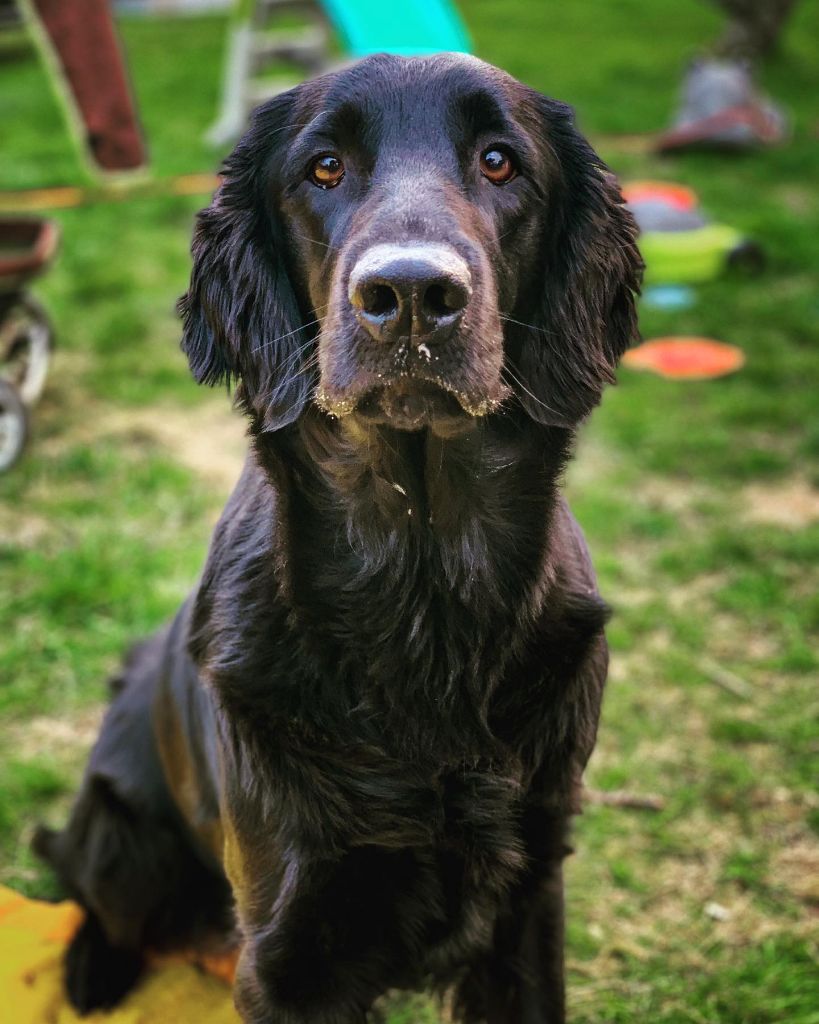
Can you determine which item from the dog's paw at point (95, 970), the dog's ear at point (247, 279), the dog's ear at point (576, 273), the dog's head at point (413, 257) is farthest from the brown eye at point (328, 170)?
the dog's paw at point (95, 970)

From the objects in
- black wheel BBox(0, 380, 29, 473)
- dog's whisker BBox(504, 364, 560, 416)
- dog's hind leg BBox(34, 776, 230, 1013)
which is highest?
dog's whisker BBox(504, 364, 560, 416)

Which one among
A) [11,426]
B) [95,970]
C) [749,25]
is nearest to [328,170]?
[95,970]

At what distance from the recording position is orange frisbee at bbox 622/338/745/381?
514 centimetres

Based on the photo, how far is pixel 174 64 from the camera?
11086 mm

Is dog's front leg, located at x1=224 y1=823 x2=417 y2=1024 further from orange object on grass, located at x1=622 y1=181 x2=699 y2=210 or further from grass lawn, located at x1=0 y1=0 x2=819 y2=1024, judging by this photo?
orange object on grass, located at x1=622 y1=181 x2=699 y2=210

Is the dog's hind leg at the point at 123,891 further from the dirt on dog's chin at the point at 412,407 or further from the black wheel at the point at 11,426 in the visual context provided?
the black wheel at the point at 11,426

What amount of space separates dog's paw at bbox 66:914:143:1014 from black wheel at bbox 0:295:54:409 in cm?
259

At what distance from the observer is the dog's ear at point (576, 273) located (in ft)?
6.16

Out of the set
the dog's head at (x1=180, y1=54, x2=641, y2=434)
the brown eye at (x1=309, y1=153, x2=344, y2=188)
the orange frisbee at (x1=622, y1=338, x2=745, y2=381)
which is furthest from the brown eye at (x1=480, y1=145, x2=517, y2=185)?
the orange frisbee at (x1=622, y1=338, x2=745, y2=381)

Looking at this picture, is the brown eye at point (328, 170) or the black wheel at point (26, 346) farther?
the black wheel at point (26, 346)

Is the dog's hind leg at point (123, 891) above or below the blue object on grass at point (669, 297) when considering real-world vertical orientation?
below

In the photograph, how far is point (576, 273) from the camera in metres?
1.90

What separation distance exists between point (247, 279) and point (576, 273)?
0.56m

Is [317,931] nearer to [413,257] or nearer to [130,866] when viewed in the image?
[130,866]
